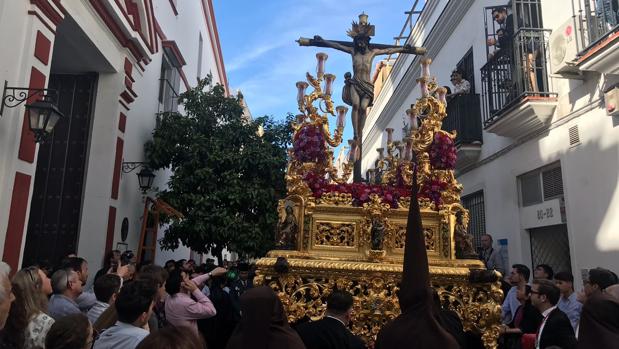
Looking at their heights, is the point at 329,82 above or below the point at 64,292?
above

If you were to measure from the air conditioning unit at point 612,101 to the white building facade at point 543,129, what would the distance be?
0.01m

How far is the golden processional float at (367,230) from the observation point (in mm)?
4090

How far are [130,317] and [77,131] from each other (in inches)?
231

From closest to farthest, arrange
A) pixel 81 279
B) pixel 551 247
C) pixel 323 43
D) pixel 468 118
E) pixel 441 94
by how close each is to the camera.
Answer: pixel 81 279
pixel 441 94
pixel 323 43
pixel 551 247
pixel 468 118

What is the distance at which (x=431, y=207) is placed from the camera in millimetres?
4516

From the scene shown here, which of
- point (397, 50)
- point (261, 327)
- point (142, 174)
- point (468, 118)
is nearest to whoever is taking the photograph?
point (261, 327)

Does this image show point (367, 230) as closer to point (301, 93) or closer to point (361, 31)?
point (301, 93)

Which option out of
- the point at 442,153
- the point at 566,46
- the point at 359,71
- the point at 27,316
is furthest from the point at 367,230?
the point at 566,46

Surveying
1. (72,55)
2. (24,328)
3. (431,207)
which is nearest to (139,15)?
(72,55)

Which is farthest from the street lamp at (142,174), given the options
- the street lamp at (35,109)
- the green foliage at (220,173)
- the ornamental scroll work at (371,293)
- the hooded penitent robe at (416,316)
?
the hooded penitent robe at (416,316)

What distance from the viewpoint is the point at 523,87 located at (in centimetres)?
690

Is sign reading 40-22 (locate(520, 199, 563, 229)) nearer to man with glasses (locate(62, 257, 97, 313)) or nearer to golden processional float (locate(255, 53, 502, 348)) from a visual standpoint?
golden processional float (locate(255, 53, 502, 348))

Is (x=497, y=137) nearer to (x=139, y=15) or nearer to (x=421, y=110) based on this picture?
(x=421, y=110)

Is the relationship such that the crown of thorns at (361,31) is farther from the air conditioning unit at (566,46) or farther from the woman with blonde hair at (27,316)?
the woman with blonde hair at (27,316)
